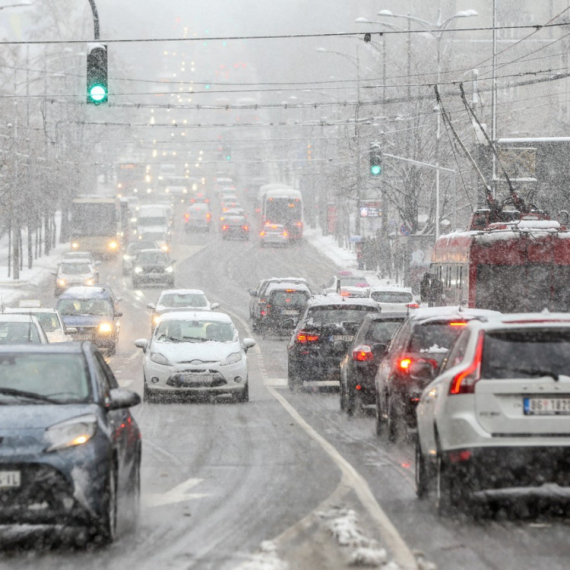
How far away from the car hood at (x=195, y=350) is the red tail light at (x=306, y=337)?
1.84 m

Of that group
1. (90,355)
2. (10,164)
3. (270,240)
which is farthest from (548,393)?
(270,240)

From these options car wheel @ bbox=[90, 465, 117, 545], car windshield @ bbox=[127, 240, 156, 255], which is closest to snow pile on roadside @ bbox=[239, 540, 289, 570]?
car wheel @ bbox=[90, 465, 117, 545]

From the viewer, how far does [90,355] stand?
9.96 m

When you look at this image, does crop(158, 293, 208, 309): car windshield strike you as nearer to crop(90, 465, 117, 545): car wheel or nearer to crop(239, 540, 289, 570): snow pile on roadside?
crop(90, 465, 117, 545): car wheel

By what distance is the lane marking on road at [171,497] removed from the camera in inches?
429

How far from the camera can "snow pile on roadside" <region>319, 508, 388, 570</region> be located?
8273 mm

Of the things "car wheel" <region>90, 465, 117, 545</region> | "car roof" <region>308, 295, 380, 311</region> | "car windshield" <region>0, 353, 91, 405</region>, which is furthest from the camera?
"car roof" <region>308, 295, 380, 311</region>

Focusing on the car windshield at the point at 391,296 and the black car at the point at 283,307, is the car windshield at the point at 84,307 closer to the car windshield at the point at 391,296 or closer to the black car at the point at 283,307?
the black car at the point at 283,307

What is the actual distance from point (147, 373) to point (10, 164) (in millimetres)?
43186

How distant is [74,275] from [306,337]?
34896mm

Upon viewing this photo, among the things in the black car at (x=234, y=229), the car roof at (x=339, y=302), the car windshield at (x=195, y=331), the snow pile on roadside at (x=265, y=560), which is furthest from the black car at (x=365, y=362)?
the black car at (x=234, y=229)

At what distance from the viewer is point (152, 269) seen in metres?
63.7

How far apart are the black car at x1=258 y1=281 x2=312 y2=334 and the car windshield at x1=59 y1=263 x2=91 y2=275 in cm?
1864

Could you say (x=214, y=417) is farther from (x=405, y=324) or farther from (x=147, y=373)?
(x=405, y=324)
